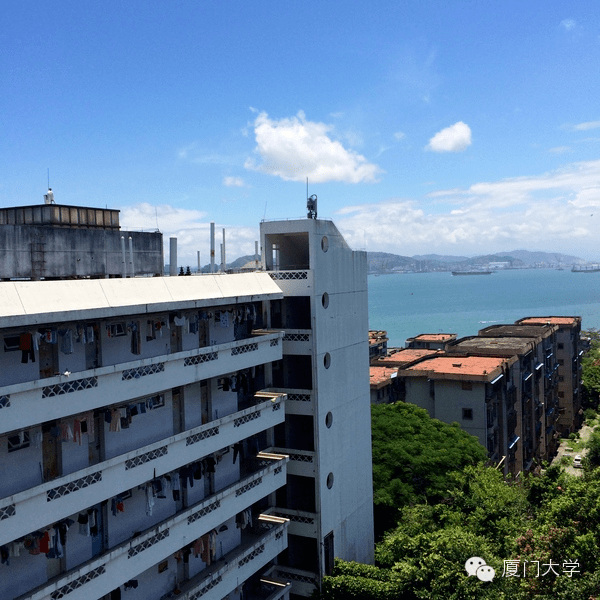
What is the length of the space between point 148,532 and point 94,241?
430 inches

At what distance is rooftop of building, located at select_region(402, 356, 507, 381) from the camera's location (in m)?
47.3

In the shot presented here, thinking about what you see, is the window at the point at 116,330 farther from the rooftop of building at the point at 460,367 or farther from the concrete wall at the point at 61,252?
the rooftop of building at the point at 460,367

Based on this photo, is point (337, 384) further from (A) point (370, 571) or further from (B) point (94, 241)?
(B) point (94, 241)

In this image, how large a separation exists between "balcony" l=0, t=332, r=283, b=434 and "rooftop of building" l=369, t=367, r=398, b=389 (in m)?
27.0

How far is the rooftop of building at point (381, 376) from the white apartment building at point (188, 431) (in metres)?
18.2

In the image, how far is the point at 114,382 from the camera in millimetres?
18734

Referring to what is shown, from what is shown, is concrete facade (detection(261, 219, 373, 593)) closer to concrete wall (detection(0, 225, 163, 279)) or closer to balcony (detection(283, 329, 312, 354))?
balcony (detection(283, 329, 312, 354))

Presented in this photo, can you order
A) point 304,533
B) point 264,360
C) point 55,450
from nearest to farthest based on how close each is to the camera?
point 55,450 < point 264,360 < point 304,533

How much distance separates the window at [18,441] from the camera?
16720 millimetres

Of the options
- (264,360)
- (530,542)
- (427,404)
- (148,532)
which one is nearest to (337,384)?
(264,360)

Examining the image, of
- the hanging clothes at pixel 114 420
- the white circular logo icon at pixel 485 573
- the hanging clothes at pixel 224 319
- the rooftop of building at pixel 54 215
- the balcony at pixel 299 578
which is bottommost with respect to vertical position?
the balcony at pixel 299 578

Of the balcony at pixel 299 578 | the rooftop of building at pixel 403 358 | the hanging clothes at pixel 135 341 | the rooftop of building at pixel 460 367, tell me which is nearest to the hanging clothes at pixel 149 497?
the hanging clothes at pixel 135 341

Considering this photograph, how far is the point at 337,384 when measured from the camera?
99.9 ft
